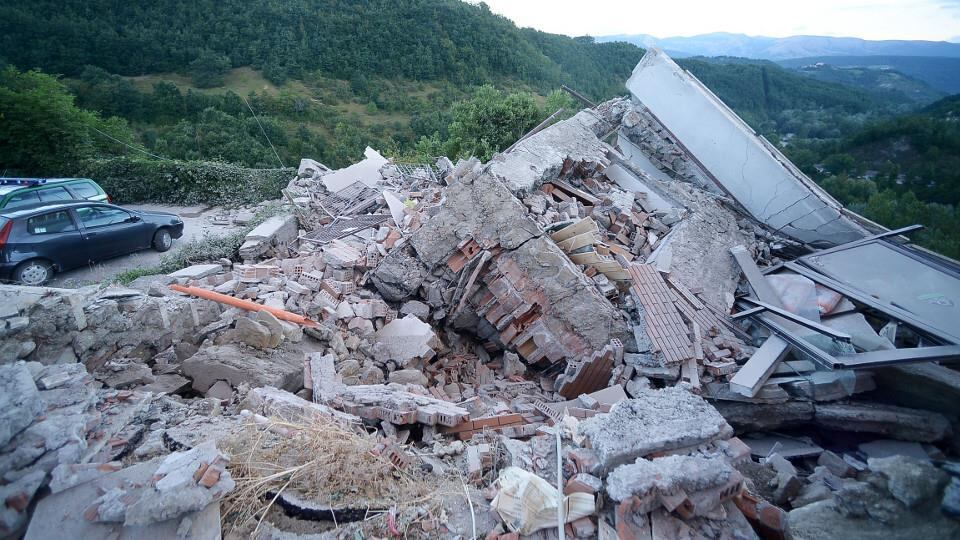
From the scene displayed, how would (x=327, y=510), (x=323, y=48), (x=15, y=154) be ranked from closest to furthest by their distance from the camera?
(x=327, y=510) < (x=15, y=154) < (x=323, y=48)

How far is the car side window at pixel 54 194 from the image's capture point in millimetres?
9648

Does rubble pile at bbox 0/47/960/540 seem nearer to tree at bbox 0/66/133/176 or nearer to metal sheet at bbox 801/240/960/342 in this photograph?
metal sheet at bbox 801/240/960/342

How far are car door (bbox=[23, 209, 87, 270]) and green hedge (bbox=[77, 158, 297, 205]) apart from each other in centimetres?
538

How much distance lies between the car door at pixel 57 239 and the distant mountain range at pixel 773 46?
126 ft

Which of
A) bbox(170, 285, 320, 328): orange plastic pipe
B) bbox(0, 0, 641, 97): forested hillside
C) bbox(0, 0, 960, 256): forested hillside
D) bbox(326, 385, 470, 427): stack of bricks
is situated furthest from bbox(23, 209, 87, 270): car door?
bbox(0, 0, 641, 97): forested hillside

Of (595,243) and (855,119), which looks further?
(855,119)

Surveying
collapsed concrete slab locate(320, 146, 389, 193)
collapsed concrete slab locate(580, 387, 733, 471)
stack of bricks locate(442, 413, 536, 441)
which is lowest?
stack of bricks locate(442, 413, 536, 441)

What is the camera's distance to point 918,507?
262cm

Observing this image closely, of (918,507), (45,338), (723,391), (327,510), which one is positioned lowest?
(723,391)

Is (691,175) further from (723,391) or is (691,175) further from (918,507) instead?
(918,507)

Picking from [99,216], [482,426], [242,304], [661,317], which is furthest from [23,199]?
[661,317]

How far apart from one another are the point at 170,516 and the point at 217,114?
25970 millimetres

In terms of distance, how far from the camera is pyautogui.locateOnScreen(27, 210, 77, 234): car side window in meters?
6.84

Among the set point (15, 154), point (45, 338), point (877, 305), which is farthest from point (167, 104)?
point (877, 305)
